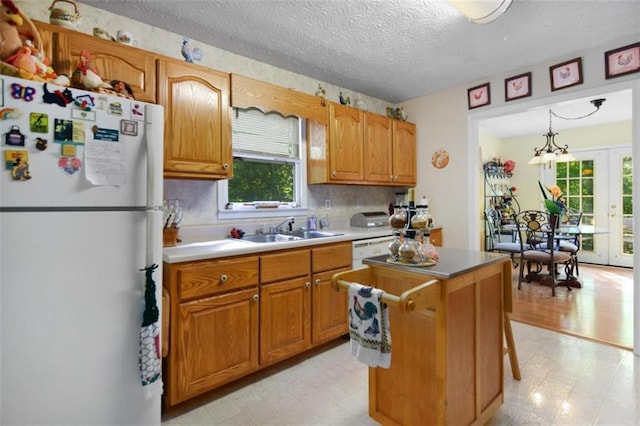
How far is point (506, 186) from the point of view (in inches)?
253

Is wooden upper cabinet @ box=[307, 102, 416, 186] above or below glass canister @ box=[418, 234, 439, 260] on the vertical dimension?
above

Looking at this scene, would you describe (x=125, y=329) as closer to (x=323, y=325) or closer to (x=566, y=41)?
(x=323, y=325)

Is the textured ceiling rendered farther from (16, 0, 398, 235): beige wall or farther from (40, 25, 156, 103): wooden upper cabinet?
(40, 25, 156, 103): wooden upper cabinet

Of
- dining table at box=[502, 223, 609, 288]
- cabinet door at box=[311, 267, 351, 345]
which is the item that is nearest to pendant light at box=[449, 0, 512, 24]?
cabinet door at box=[311, 267, 351, 345]

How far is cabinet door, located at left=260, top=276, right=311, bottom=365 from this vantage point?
208 cm

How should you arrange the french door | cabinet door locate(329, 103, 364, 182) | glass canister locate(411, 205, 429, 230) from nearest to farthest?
glass canister locate(411, 205, 429, 230)
cabinet door locate(329, 103, 364, 182)
the french door

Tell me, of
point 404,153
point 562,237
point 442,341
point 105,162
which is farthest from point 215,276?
point 562,237

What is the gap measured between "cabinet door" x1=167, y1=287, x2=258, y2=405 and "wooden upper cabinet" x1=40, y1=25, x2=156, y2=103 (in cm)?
137

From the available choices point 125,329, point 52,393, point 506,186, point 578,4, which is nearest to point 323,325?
point 125,329

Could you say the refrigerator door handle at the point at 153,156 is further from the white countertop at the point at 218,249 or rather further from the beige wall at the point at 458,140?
the beige wall at the point at 458,140

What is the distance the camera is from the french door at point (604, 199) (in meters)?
5.19

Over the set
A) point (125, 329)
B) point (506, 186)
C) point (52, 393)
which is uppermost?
point (506, 186)

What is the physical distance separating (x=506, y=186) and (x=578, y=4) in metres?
4.94

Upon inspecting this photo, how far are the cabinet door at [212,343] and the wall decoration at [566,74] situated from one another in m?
3.19
